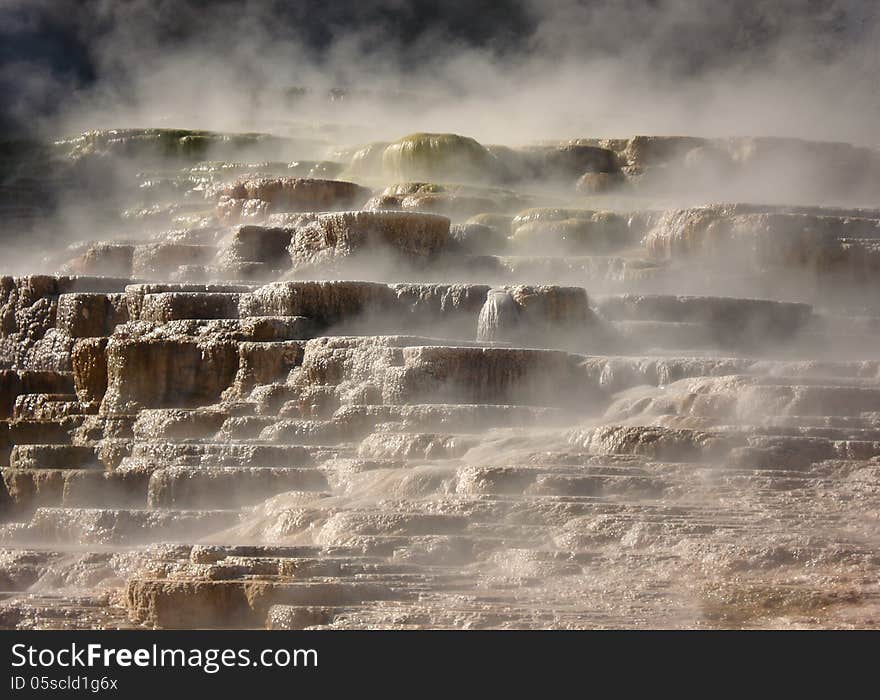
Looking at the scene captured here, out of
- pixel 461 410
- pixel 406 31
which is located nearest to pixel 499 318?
pixel 461 410

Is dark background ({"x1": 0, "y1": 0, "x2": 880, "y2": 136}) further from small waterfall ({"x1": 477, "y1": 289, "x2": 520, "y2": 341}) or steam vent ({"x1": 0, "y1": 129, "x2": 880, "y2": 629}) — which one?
small waterfall ({"x1": 477, "y1": 289, "x2": 520, "y2": 341})

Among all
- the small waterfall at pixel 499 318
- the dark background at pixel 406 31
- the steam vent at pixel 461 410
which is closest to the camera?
the steam vent at pixel 461 410

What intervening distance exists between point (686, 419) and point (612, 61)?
906 inches

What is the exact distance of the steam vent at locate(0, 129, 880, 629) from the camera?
791 centimetres

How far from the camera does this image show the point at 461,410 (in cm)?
1105

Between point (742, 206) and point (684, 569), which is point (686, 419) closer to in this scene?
point (684, 569)

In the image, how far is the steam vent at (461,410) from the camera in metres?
7.91

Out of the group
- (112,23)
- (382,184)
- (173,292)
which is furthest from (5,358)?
(112,23)

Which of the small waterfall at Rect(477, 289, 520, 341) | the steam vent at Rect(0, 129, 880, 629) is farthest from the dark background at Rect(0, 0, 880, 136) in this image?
the small waterfall at Rect(477, 289, 520, 341)

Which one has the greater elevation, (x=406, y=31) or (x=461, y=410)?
(x=406, y=31)

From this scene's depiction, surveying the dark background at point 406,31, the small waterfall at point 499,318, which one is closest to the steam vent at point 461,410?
the small waterfall at point 499,318

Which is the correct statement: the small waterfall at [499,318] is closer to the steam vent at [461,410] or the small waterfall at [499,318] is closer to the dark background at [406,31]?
the steam vent at [461,410]

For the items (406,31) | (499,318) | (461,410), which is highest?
(406,31)

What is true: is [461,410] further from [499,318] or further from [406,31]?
[406,31]
